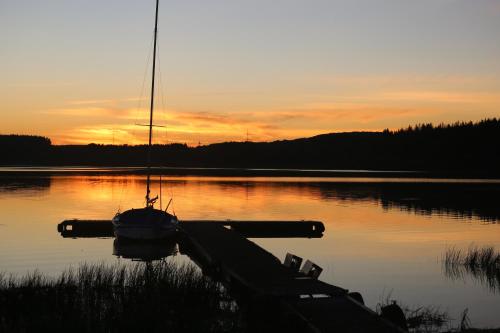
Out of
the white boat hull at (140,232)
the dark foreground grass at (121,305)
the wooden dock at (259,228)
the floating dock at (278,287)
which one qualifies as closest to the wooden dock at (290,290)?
the floating dock at (278,287)

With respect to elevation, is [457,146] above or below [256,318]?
above

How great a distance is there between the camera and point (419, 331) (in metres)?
14.0

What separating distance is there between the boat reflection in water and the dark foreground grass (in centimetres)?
1082

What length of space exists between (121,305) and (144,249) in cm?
1612

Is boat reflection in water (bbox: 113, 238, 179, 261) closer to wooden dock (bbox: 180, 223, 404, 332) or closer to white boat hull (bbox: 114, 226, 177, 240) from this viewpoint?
white boat hull (bbox: 114, 226, 177, 240)

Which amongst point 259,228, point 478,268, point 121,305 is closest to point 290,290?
point 121,305

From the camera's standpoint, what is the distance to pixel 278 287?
600 inches

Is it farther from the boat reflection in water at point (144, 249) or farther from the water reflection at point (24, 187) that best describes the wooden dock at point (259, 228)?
the water reflection at point (24, 187)

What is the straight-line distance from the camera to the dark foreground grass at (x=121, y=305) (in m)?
11.5

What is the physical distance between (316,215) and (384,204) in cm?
1185

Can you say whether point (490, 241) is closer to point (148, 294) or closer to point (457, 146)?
point (148, 294)

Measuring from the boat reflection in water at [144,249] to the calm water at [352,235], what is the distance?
774 millimetres

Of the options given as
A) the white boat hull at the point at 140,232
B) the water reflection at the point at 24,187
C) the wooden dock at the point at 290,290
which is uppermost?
the wooden dock at the point at 290,290

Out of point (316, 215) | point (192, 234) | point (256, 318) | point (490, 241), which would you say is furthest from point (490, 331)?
point (316, 215)
